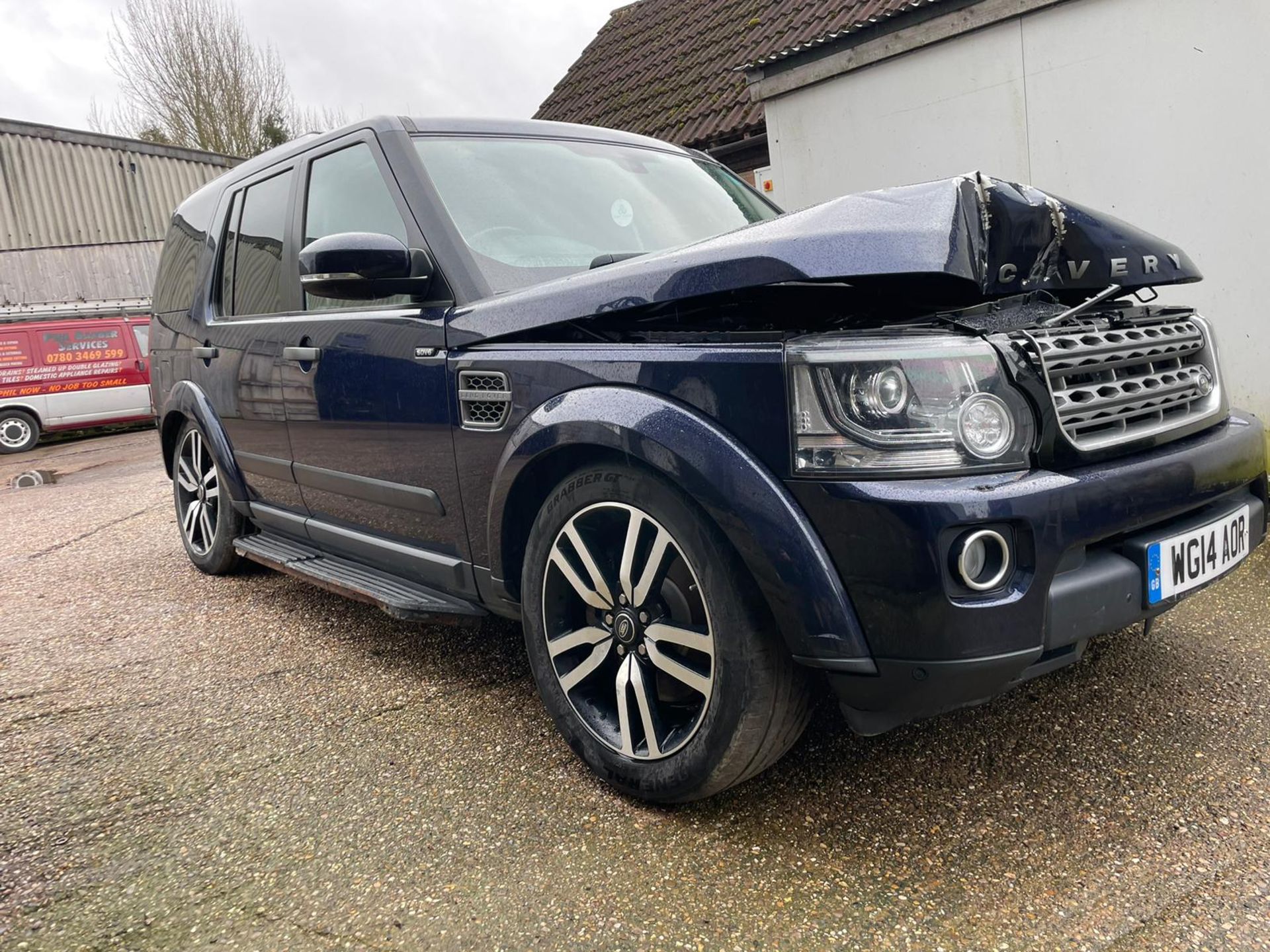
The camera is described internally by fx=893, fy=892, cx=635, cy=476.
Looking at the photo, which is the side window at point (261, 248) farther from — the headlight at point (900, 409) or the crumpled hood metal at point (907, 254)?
the headlight at point (900, 409)

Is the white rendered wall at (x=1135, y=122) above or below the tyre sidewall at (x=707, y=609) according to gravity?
above

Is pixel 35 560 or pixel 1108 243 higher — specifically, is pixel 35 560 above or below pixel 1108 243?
below

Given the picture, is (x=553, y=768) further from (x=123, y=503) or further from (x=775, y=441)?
(x=123, y=503)

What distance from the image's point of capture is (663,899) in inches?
70.9

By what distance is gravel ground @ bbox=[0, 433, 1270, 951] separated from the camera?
5.66 feet

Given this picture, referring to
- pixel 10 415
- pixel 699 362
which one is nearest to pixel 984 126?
pixel 699 362

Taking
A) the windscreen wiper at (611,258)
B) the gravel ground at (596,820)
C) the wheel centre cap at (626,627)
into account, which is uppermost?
the windscreen wiper at (611,258)

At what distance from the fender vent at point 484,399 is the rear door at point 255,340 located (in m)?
1.10

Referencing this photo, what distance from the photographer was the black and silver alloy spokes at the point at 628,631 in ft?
6.48

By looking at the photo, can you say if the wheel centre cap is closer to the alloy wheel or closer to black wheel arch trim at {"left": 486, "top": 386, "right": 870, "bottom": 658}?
black wheel arch trim at {"left": 486, "top": 386, "right": 870, "bottom": 658}

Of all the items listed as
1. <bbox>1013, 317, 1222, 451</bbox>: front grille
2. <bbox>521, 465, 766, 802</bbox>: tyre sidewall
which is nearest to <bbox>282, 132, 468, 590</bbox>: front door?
<bbox>521, 465, 766, 802</bbox>: tyre sidewall

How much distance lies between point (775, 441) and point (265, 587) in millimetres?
3349

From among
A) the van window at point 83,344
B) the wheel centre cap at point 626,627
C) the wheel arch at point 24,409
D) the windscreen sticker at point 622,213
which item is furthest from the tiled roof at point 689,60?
the wheel arch at point 24,409

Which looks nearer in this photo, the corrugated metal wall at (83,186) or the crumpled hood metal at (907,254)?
the crumpled hood metal at (907,254)
